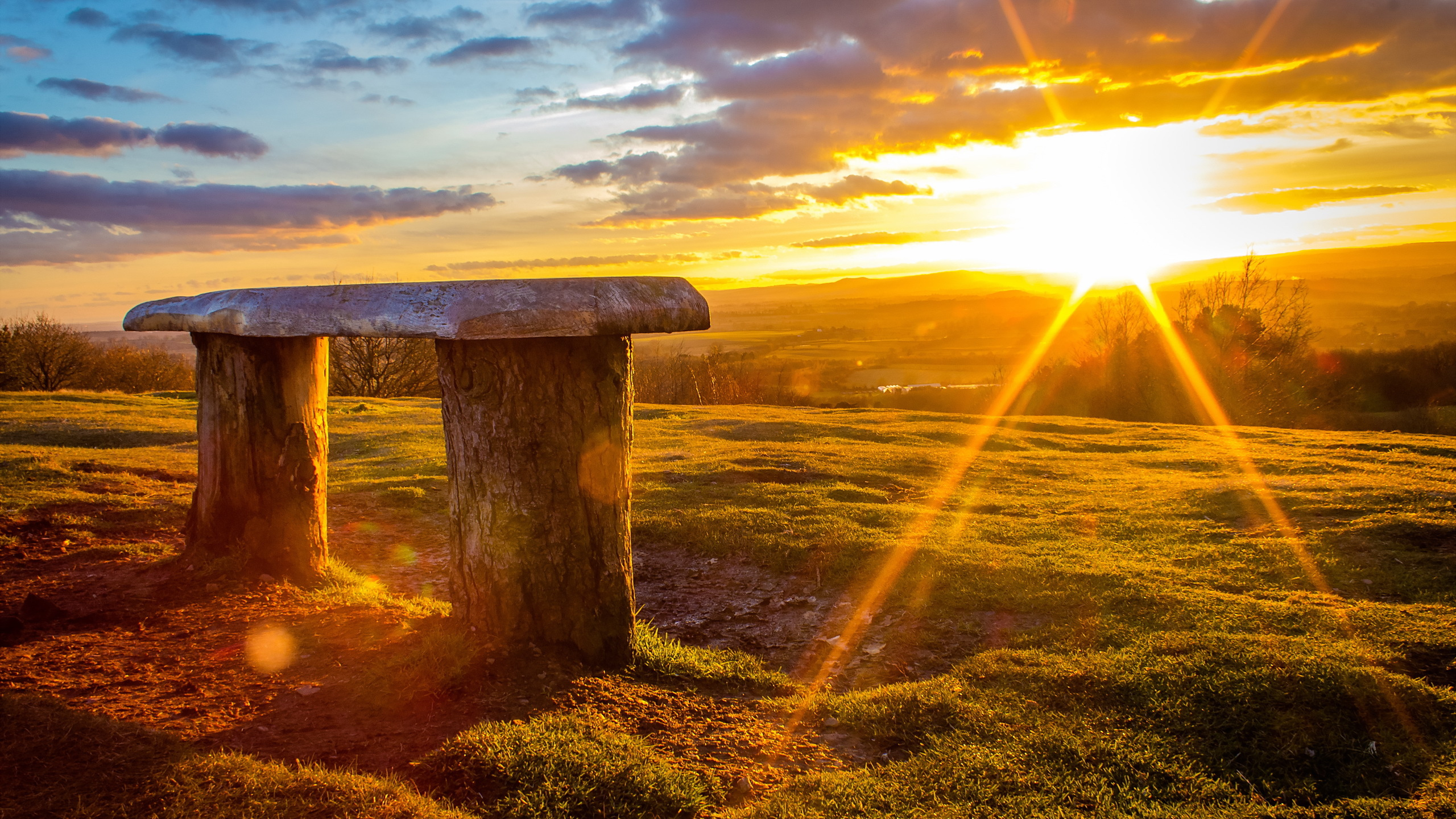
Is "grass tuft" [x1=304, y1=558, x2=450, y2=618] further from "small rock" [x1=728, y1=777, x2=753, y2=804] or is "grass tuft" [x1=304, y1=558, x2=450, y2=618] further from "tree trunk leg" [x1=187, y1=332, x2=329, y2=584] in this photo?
"small rock" [x1=728, y1=777, x2=753, y2=804]

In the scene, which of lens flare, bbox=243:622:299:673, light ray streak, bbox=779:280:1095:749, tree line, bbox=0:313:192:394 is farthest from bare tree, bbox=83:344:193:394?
lens flare, bbox=243:622:299:673

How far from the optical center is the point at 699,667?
532 centimetres

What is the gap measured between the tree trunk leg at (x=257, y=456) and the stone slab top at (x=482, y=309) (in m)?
0.87

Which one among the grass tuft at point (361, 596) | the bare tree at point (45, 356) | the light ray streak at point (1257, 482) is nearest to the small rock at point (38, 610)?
the grass tuft at point (361, 596)

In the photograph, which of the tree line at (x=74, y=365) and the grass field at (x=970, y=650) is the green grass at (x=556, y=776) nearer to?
the grass field at (x=970, y=650)

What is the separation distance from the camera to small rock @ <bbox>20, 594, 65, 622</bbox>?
5.16 m

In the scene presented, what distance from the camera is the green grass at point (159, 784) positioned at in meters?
3.14

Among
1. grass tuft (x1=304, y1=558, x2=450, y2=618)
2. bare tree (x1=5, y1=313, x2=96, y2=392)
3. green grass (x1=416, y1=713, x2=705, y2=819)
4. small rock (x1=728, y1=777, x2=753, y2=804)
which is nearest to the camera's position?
green grass (x1=416, y1=713, x2=705, y2=819)

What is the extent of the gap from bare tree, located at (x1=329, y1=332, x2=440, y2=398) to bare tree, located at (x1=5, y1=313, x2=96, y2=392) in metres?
11.9

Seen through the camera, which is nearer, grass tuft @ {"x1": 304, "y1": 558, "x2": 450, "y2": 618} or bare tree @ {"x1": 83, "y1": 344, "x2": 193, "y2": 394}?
grass tuft @ {"x1": 304, "y1": 558, "x2": 450, "y2": 618}

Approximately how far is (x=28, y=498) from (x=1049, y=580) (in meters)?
10.8

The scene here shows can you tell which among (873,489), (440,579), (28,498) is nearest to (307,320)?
(440,579)

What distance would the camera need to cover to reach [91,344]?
40.3 m

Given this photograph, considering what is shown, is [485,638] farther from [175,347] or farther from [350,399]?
[175,347]
